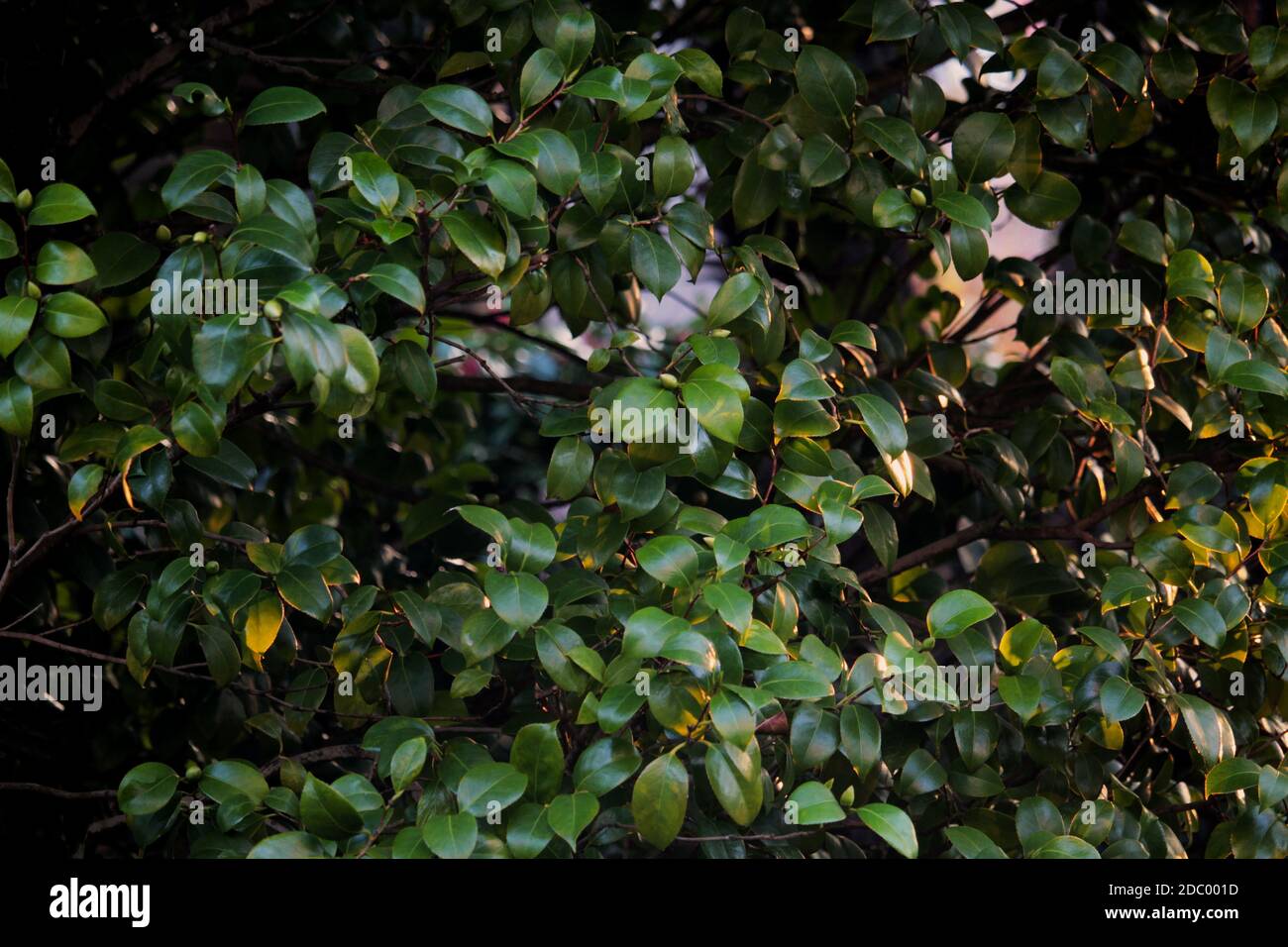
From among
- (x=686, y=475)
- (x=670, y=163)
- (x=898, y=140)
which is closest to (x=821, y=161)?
(x=898, y=140)

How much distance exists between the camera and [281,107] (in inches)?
52.0

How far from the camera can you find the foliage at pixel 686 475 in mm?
1226

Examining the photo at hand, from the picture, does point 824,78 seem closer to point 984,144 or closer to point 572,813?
point 984,144

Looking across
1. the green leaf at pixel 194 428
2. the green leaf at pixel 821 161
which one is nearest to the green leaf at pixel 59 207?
the green leaf at pixel 194 428

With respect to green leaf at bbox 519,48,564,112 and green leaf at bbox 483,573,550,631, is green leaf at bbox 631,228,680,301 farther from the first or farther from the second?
green leaf at bbox 483,573,550,631

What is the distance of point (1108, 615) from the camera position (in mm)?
1586

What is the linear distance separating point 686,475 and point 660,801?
15.7 inches

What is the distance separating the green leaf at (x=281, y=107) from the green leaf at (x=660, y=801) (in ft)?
2.60

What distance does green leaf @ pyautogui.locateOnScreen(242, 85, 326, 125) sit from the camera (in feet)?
4.27

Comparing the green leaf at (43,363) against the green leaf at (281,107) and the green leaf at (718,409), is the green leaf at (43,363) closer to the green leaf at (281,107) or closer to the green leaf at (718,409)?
the green leaf at (281,107)

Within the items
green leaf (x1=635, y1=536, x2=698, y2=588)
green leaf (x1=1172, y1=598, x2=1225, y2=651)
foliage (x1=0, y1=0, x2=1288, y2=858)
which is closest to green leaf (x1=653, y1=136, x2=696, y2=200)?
foliage (x1=0, y1=0, x2=1288, y2=858)

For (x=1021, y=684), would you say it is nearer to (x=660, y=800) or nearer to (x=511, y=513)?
(x=660, y=800)

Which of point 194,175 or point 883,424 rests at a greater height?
point 194,175

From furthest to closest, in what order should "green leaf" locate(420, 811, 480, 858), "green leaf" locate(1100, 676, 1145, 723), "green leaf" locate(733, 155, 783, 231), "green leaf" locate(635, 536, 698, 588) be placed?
"green leaf" locate(733, 155, 783, 231) → "green leaf" locate(1100, 676, 1145, 723) → "green leaf" locate(635, 536, 698, 588) → "green leaf" locate(420, 811, 480, 858)
